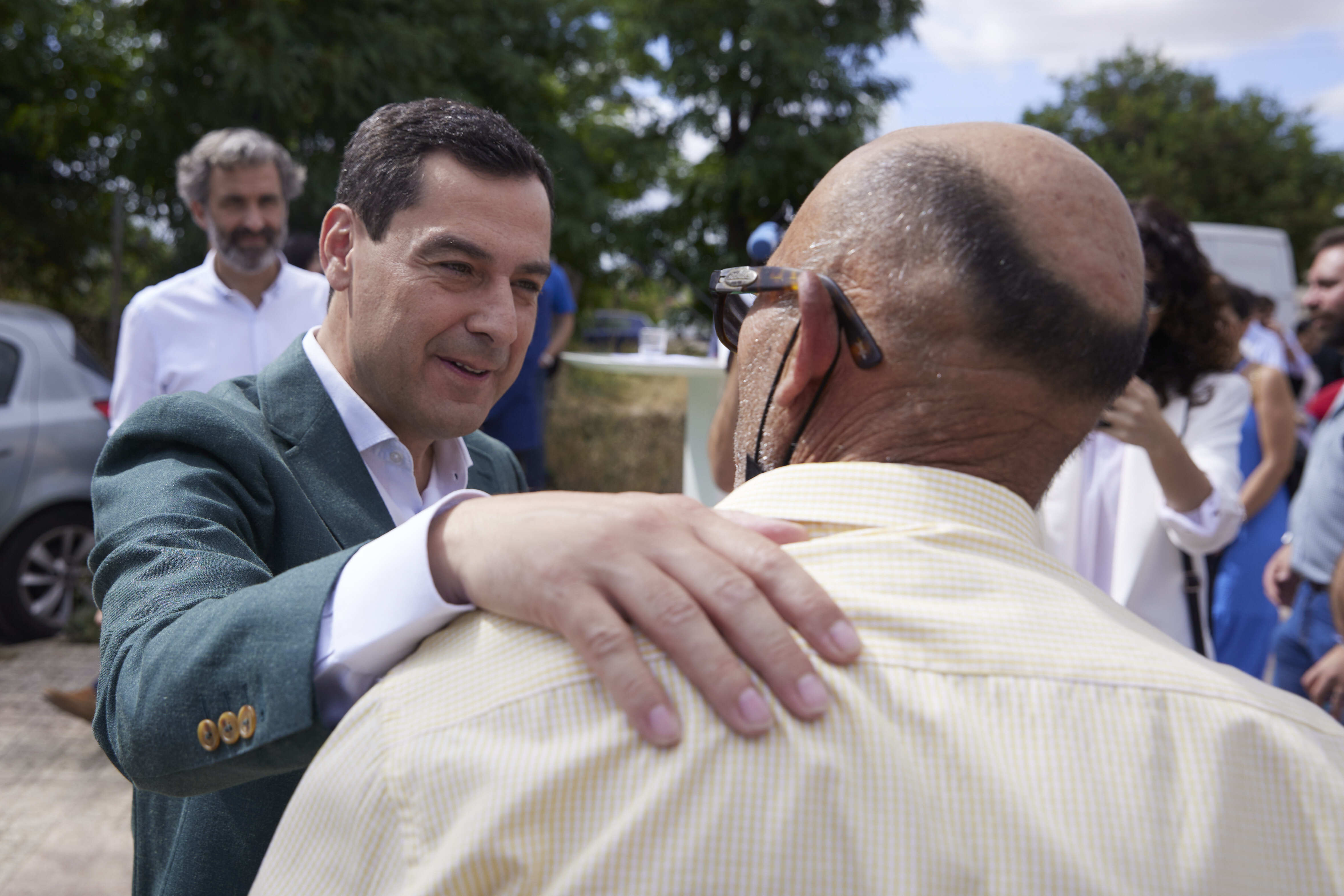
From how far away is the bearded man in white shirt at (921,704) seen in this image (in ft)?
2.69

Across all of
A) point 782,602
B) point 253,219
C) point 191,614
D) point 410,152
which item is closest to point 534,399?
point 253,219

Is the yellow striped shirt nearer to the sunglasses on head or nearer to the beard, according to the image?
the sunglasses on head

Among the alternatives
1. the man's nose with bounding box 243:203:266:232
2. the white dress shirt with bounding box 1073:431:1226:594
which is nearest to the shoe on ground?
the man's nose with bounding box 243:203:266:232

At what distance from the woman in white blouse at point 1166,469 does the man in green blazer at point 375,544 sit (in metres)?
1.74

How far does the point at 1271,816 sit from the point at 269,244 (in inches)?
160

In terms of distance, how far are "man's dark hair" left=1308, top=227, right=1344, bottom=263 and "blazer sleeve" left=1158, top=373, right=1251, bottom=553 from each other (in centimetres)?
213

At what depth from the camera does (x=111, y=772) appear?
4.54m

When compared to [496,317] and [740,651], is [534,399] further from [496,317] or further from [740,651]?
[740,651]

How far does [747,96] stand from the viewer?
17.6 meters

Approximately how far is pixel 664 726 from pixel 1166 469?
7.83 ft

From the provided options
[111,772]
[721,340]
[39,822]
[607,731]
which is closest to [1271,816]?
[607,731]

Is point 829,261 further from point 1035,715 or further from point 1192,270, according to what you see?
point 1192,270

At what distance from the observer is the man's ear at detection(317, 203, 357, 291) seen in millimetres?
1964

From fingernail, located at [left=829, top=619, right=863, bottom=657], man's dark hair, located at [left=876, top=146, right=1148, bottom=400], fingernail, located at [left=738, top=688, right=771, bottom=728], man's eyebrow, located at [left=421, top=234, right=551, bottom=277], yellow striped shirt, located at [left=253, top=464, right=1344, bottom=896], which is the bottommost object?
yellow striped shirt, located at [left=253, top=464, right=1344, bottom=896]
